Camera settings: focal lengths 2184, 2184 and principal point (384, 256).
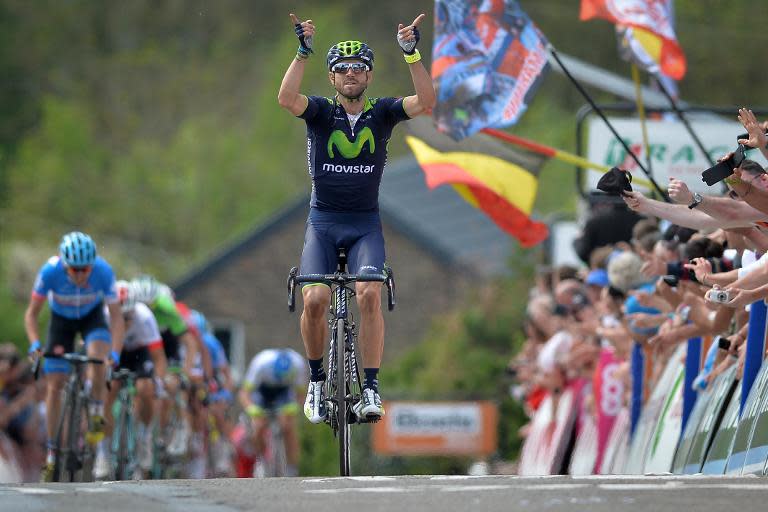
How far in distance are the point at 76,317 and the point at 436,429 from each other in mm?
24179

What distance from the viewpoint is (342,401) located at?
12.8 meters

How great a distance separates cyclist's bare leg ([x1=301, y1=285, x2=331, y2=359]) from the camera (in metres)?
12.9

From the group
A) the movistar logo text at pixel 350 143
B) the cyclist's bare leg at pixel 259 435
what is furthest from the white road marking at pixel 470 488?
the cyclist's bare leg at pixel 259 435

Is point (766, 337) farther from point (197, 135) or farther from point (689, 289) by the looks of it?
point (197, 135)

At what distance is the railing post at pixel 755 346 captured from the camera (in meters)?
12.1

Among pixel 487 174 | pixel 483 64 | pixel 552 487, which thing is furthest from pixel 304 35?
pixel 487 174

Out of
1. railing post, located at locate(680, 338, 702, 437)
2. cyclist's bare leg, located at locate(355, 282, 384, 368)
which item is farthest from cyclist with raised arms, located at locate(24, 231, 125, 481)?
railing post, located at locate(680, 338, 702, 437)

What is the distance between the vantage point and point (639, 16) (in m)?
18.1

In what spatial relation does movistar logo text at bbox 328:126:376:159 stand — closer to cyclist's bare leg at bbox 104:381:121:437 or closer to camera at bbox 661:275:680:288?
camera at bbox 661:275:680:288

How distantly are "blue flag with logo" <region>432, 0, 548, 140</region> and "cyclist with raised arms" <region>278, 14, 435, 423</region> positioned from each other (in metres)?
4.42

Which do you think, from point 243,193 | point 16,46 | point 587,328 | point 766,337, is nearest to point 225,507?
point 766,337

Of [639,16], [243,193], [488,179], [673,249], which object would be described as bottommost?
[673,249]

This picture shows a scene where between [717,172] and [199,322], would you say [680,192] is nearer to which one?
[717,172]

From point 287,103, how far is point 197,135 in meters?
82.6
